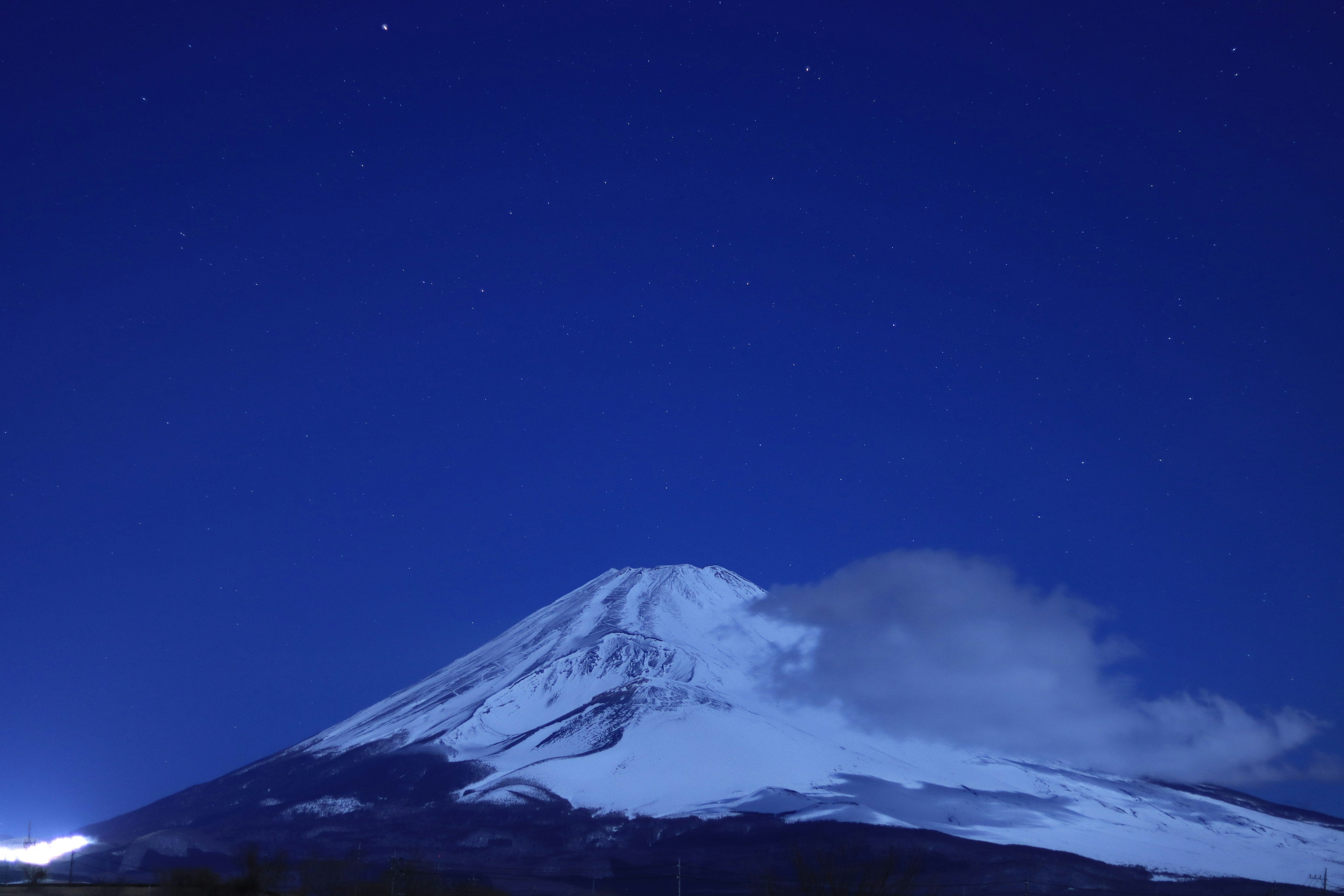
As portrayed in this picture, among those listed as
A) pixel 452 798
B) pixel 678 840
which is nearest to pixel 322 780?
pixel 452 798

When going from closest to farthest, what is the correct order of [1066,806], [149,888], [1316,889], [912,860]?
[149,888], [912,860], [1316,889], [1066,806]

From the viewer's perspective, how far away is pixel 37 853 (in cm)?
10231

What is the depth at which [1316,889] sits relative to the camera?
132 m

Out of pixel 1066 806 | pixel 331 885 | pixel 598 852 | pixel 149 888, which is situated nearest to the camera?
pixel 149 888

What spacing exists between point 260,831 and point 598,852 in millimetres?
51400

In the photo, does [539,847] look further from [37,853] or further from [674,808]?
[37,853]

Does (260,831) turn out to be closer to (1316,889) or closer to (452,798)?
(452,798)

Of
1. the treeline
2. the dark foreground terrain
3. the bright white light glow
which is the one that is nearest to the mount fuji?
the dark foreground terrain

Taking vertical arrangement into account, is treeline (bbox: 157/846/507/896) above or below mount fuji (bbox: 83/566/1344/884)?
above

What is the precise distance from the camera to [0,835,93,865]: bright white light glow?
89.7 meters

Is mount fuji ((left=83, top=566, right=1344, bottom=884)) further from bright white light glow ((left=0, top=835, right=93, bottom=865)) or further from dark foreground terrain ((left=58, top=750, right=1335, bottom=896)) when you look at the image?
bright white light glow ((left=0, top=835, right=93, bottom=865))

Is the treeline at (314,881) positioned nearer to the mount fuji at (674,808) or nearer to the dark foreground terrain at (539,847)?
the dark foreground terrain at (539,847)

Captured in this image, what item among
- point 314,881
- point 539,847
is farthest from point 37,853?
point 539,847

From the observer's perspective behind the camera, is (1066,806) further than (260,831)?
Yes
